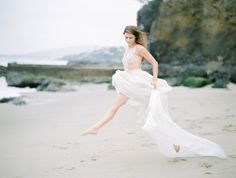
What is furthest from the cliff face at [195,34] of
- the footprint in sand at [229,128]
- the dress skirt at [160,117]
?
the dress skirt at [160,117]

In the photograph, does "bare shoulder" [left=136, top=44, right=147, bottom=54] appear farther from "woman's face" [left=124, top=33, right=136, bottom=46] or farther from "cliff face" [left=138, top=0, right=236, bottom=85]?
"cliff face" [left=138, top=0, right=236, bottom=85]

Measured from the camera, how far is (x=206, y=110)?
7.96 m

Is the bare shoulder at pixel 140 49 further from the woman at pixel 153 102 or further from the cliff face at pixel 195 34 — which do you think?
the cliff face at pixel 195 34

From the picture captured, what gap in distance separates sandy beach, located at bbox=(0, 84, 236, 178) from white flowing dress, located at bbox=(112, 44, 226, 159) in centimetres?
15

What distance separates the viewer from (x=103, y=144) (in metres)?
5.44

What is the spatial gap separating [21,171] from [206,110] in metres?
4.60

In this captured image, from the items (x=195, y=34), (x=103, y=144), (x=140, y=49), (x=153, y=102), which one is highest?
(x=140, y=49)

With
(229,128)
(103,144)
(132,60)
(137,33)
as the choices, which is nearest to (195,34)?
(229,128)

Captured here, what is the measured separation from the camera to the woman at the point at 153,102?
4477 mm

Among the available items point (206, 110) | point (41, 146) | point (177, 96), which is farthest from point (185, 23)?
point (41, 146)

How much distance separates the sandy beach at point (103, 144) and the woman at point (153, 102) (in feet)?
0.51

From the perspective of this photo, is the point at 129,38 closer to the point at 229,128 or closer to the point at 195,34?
the point at 229,128

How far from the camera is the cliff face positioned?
56.6 ft

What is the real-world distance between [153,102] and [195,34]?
15896mm
